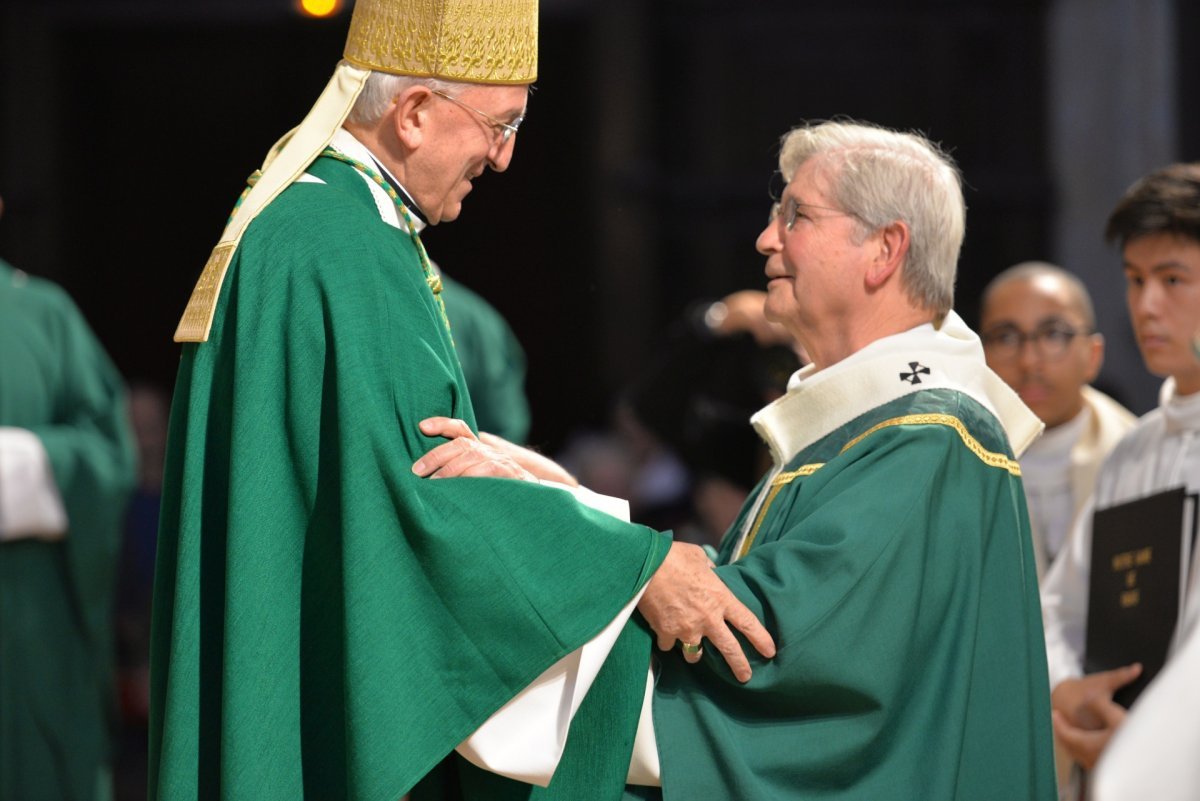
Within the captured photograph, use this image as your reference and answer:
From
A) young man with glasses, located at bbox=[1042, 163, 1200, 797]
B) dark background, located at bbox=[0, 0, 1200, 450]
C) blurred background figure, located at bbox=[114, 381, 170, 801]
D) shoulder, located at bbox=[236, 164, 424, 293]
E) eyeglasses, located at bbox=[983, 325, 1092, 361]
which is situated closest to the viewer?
shoulder, located at bbox=[236, 164, 424, 293]

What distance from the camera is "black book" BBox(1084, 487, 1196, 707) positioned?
13.7 ft

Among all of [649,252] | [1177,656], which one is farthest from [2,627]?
[649,252]

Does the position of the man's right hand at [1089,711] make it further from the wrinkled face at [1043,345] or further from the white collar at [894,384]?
the wrinkled face at [1043,345]

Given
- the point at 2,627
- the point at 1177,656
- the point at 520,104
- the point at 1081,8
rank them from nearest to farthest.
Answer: the point at 520,104, the point at 1177,656, the point at 2,627, the point at 1081,8

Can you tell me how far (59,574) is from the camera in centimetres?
591

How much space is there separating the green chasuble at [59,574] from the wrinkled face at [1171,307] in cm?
340

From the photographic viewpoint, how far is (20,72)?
9312mm

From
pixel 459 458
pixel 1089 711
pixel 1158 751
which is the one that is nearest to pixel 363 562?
pixel 459 458

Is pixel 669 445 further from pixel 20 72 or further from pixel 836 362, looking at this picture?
pixel 20 72

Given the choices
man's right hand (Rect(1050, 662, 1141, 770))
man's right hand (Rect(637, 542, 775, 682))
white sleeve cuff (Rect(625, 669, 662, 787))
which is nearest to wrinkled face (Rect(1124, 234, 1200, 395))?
man's right hand (Rect(1050, 662, 1141, 770))

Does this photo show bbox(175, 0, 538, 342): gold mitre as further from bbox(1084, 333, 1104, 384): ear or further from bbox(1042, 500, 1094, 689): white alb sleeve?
bbox(1084, 333, 1104, 384): ear

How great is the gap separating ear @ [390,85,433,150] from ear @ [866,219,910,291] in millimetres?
913

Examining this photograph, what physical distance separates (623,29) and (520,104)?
18.8 feet

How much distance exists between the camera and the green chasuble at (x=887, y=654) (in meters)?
3.24
